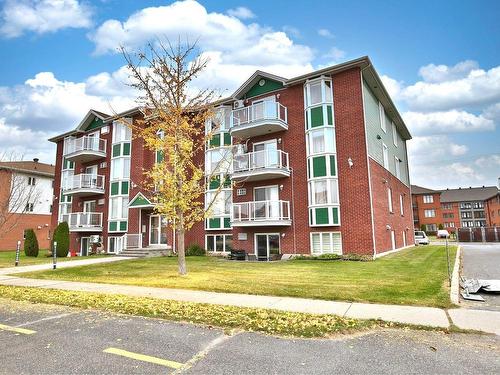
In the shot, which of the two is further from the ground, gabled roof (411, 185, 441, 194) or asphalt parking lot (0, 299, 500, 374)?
gabled roof (411, 185, 441, 194)

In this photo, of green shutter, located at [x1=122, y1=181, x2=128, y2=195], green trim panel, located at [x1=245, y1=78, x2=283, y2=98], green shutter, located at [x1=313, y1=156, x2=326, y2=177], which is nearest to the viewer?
green shutter, located at [x1=313, y1=156, x2=326, y2=177]

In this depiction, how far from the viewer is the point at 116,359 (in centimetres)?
466

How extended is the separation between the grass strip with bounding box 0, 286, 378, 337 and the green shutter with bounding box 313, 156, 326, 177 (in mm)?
13278

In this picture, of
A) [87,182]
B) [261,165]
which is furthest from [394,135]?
[87,182]

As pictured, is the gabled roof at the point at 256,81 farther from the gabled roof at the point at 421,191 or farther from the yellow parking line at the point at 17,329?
the gabled roof at the point at 421,191

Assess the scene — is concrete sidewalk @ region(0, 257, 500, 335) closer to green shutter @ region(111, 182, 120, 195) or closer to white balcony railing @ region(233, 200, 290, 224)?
white balcony railing @ region(233, 200, 290, 224)

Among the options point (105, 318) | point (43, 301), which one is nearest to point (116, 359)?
point (105, 318)

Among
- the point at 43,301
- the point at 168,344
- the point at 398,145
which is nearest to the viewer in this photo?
the point at 168,344

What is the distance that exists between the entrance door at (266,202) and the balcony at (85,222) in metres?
14.6

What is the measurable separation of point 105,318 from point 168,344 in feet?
7.84

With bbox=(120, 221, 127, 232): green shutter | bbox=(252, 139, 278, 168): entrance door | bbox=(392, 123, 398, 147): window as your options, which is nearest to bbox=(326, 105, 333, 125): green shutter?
bbox=(252, 139, 278, 168): entrance door

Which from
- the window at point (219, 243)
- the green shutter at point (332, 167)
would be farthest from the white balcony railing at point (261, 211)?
the green shutter at point (332, 167)

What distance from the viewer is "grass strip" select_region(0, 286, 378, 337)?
593 cm

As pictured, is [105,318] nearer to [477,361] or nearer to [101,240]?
[477,361]
